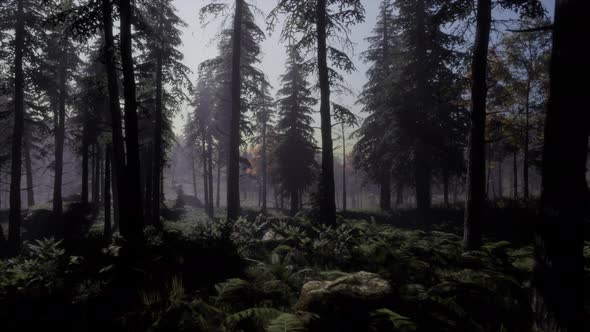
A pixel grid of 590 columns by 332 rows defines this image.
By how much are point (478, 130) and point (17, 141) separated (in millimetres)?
20093

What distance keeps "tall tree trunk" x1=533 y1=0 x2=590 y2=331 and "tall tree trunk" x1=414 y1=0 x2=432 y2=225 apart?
13408 millimetres

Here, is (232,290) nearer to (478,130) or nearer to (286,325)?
(286,325)

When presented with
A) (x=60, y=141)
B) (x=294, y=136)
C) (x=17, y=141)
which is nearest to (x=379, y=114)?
(x=294, y=136)

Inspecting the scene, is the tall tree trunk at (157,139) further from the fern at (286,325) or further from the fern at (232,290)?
the fern at (286,325)

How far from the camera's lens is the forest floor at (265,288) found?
4.51 m

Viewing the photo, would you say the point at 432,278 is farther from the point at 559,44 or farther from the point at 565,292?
the point at 559,44

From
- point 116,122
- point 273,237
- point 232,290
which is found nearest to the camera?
point 232,290

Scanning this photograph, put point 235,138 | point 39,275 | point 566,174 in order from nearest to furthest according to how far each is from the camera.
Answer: point 566,174, point 39,275, point 235,138

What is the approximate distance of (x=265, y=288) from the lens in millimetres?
5711

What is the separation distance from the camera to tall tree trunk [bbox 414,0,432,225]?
682 inches

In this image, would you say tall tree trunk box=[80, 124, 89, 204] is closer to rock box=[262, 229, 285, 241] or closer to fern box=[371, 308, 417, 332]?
rock box=[262, 229, 285, 241]

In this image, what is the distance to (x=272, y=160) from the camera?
2708cm

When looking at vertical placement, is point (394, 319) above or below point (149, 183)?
below

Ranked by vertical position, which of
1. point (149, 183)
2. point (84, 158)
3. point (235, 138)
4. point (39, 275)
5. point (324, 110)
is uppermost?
point (324, 110)
